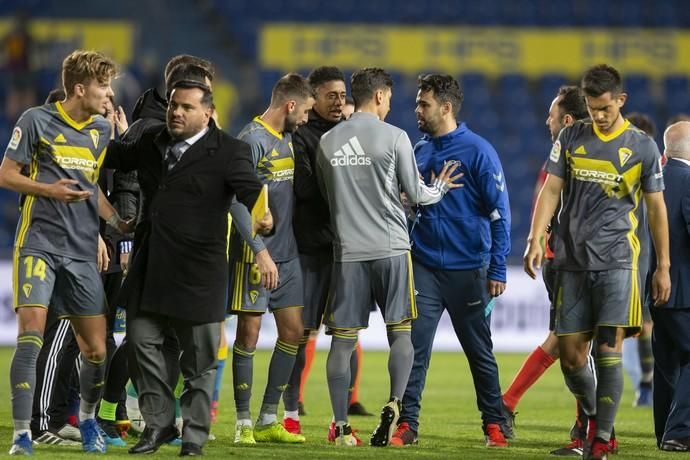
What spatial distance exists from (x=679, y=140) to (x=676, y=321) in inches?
45.4

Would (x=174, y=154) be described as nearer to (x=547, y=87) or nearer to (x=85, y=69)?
(x=85, y=69)

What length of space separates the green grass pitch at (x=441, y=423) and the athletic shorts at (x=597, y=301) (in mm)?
877

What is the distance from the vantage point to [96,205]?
6.67 metres

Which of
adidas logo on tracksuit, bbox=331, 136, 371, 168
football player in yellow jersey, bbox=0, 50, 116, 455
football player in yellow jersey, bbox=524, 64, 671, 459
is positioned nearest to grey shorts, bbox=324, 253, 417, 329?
adidas logo on tracksuit, bbox=331, 136, 371, 168

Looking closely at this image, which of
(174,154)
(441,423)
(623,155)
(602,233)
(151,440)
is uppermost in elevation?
(623,155)

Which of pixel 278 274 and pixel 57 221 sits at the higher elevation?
pixel 57 221

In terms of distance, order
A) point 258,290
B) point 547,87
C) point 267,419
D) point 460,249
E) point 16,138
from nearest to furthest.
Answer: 1. point 16,138
2. point 258,290
3. point 267,419
4. point 460,249
5. point 547,87

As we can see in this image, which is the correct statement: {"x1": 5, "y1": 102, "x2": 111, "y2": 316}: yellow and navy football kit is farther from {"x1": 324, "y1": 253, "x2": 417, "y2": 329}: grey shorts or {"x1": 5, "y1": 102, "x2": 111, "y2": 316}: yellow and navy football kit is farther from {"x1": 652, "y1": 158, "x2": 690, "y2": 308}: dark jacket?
{"x1": 652, "y1": 158, "x2": 690, "y2": 308}: dark jacket

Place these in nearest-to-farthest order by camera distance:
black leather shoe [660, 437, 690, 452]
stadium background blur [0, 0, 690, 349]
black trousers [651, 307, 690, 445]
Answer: black leather shoe [660, 437, 690, 452] < black trousers [651, 307, 690, 445] < stadium background blur [0, 0, 690, 349]

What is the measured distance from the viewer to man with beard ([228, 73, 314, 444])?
7492 mm

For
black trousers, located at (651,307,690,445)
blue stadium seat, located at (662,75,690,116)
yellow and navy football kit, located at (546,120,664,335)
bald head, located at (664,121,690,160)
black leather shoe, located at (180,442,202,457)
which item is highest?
blue stadium seat, located at (662,75,690,116)

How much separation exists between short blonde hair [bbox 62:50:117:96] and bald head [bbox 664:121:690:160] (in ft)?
11.7

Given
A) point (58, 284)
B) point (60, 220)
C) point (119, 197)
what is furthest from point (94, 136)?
point (119, 197)

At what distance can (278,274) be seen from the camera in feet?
24.7
